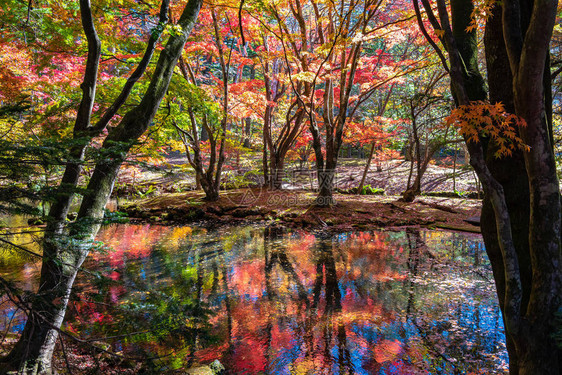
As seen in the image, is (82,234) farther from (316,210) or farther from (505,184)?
(316,210)

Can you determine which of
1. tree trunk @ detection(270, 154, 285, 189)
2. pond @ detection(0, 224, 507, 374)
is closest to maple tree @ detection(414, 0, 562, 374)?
pond @ detection(0, 224, 507, 374)

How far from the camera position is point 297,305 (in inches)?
167

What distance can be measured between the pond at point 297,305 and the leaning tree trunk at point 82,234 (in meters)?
0.23

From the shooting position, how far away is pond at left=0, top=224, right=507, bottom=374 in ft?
9.57

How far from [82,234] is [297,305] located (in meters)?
2.93

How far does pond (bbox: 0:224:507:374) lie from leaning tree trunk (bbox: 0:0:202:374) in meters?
0.23

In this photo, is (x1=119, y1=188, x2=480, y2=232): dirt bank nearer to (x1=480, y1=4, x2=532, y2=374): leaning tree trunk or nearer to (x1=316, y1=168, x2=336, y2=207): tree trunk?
(x1=316, y1=168, x2=336, y2=207): tree trunk

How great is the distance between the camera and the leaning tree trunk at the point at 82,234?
2.10 metres

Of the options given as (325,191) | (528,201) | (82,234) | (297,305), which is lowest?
(297,305)

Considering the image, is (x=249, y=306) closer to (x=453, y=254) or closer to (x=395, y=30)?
(x=453, y=254)

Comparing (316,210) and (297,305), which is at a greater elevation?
(316,210)

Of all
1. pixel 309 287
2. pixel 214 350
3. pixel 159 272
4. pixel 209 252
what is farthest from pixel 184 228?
pixel 214 350

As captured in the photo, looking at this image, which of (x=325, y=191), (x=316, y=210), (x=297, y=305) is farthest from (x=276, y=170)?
(x=297, y=305)

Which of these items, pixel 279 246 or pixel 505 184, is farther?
pixel 279 246
